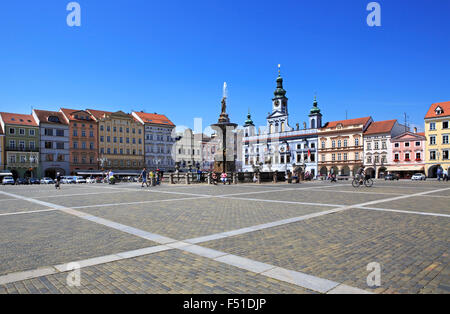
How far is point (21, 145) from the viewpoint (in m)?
58.2

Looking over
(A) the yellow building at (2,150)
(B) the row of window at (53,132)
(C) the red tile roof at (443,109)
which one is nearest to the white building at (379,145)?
(C) the red tile roof at (443,109)

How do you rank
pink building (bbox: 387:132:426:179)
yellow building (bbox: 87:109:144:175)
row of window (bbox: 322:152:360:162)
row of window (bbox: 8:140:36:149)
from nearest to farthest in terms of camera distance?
row of window (bbox: 8:140:36:149) → pink building (bbox: 387:132:426:179) → yellow building (bbox: 87:109:144:175) → row of window (bbox: 322:152:360:162)

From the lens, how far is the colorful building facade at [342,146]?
69625mm

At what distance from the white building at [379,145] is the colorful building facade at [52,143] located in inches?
2612

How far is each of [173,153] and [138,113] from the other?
45.6 feet

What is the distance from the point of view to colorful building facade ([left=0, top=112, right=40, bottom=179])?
56656 mm

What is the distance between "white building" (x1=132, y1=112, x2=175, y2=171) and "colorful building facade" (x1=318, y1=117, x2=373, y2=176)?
39264 millimetres

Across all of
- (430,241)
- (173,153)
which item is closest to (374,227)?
(430,241)

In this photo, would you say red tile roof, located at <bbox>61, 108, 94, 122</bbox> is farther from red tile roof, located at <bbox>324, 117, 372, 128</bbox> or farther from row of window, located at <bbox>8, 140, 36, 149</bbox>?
red tile roof, located at <bbox>324, 117, 372, 128</bbox>

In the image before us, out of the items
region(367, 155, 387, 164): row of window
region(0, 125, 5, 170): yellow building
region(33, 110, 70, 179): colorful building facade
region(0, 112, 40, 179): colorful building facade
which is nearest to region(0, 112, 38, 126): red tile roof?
region(0, 112, 40, 179): colorful building facade

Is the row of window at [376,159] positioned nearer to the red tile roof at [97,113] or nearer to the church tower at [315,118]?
the church tower at [315,118]

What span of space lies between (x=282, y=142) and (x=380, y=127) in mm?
25123

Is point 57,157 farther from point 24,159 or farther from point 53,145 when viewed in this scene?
point 24,159
